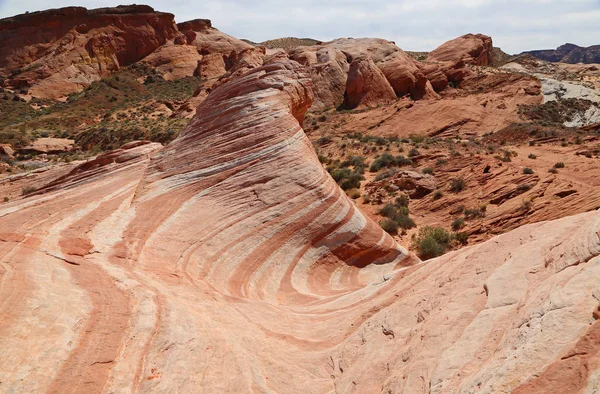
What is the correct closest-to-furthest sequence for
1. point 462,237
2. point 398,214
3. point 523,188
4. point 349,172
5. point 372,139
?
point 462,237 < point 523,188 < point 398,214 < point 349,172 < point 372,139

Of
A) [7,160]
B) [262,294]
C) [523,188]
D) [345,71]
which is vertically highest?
[345,71]

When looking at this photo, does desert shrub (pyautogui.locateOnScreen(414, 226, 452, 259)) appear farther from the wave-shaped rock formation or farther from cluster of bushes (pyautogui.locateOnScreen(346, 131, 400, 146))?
cluster of bushes (pyautogui.locateOnScreen(346, 131, 400, 146))

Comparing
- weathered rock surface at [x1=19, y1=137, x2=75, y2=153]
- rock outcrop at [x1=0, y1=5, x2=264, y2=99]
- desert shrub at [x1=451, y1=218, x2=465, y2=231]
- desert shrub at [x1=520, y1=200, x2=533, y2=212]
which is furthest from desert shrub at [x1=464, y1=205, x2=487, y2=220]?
rock outcrop at [x1=0, y1=5, x2=264, y2=99]

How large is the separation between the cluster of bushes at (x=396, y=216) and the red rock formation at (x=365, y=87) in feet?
70.5

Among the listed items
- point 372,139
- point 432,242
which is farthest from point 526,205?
point 372,139

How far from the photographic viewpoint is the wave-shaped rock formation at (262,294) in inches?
143

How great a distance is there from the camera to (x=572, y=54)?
14512cm

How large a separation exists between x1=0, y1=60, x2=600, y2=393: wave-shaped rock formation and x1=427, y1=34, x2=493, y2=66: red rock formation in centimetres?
4149

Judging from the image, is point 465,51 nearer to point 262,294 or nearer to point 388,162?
point 388,162

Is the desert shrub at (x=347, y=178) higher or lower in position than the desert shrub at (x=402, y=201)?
higher

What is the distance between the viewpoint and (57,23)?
60.7 metres

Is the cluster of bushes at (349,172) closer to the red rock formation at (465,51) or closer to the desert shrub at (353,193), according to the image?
the desert shrub at (353,193)

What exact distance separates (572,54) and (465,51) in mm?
119432

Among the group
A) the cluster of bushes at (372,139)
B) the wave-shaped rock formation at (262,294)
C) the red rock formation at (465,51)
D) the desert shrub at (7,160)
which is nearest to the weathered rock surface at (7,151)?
the desert shrub at (7,160)
